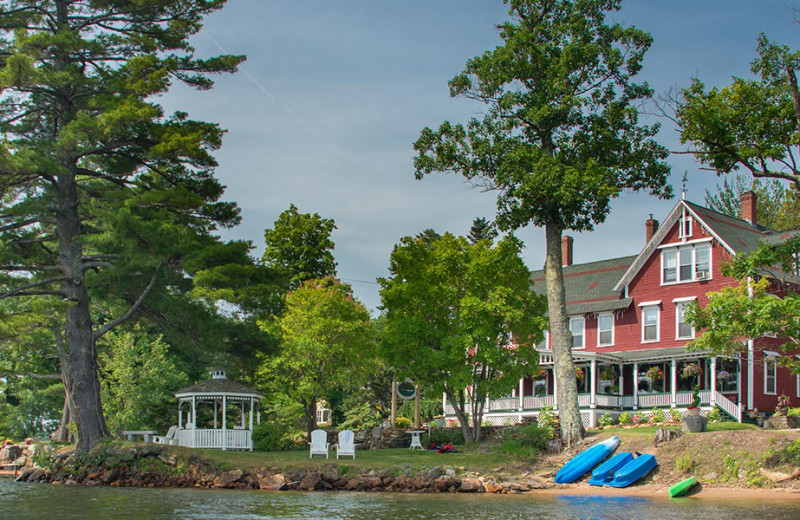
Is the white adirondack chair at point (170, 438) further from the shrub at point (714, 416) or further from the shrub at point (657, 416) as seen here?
the shrub at point (714, 416)

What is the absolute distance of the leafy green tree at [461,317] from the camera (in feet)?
106

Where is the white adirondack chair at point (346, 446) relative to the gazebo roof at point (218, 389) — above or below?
below

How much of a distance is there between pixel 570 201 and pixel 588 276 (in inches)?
704

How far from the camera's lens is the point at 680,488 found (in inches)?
914

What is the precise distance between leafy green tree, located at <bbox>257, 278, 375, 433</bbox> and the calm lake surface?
37.5 feet

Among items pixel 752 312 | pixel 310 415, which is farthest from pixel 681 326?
pixel 752 312

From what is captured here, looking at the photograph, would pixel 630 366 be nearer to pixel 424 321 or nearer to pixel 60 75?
pixel 424 321

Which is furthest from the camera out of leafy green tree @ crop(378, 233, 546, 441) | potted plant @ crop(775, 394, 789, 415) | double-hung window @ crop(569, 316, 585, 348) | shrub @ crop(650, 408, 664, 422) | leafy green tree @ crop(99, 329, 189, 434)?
double-hung window @ crop(569, 316, 585, 348)

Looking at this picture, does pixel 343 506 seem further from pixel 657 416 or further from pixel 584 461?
pixel 657 416

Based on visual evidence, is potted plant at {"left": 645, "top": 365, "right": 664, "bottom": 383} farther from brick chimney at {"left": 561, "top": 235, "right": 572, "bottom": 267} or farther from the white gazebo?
the white gazebo

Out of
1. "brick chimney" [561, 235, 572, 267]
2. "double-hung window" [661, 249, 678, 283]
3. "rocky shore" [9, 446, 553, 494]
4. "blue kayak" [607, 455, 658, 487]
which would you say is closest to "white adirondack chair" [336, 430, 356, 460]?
"rocky shore" [9, 446, 553, 494]

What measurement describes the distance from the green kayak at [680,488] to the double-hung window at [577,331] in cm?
2094

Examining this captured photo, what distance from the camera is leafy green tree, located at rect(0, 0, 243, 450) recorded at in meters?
26.6

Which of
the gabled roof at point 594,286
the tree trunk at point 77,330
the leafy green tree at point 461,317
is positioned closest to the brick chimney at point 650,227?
the gabled roof at point 594,286
